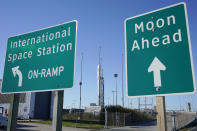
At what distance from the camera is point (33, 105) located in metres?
39.5

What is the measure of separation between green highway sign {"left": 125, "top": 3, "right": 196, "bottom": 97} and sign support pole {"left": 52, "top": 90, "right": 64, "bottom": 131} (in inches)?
46.5

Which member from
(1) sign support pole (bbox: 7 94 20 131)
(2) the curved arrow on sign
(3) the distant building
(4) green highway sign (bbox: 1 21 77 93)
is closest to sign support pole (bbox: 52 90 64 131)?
(4) green highway sign (bbox: 1 21 77 93)

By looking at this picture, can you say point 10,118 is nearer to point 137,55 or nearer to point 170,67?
point 137,55

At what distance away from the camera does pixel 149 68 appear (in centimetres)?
286

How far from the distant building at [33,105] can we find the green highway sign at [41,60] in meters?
36.3

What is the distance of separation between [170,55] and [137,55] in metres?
0.49

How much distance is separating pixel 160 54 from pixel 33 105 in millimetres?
39784

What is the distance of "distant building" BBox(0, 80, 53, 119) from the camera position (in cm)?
3878

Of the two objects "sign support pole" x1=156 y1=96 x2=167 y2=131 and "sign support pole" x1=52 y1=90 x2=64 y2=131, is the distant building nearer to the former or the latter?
"sign support pole" x1=52 y1=90 x2=64 y2=131

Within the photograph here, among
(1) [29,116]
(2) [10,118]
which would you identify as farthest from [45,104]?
(2) [10,118]

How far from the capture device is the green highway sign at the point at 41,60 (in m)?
3.56

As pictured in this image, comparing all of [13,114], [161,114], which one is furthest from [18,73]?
[161,114]

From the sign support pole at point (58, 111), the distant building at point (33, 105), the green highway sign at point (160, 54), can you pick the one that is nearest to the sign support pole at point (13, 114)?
the sign support pole at point (58, 111)

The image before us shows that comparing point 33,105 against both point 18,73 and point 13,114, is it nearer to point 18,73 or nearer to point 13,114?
point 13,114
